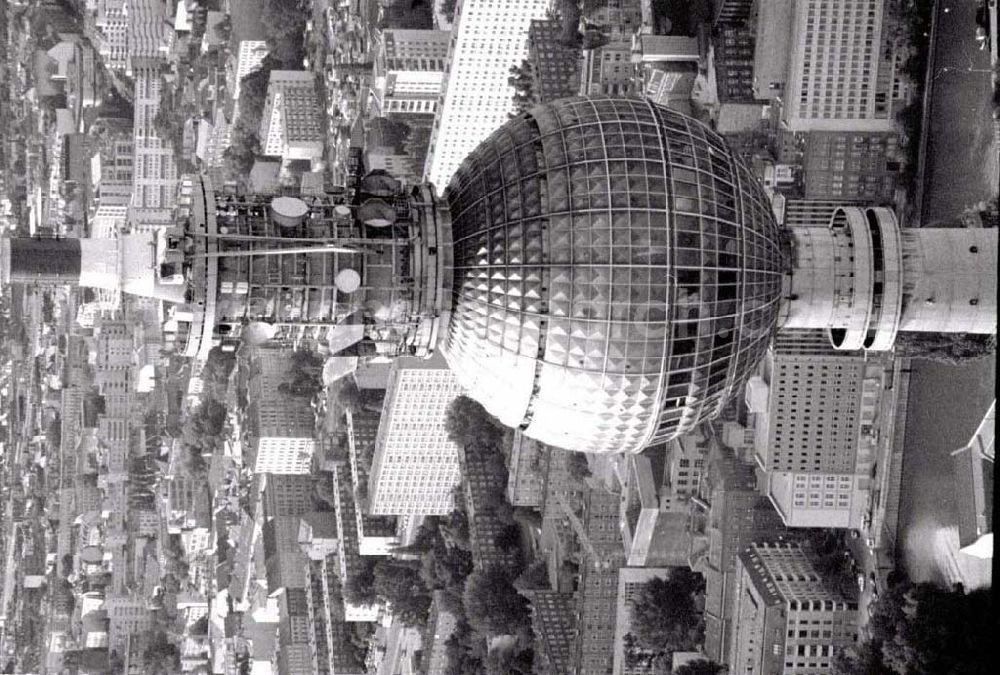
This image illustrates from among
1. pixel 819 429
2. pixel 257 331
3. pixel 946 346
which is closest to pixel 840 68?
pixel 946 346

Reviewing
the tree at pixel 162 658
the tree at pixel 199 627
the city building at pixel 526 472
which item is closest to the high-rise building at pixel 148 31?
the tree at pixel 199 627

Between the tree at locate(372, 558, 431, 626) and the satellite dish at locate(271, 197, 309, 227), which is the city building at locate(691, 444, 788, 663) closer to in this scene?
the tree at locate(372, 558, 431, 626)

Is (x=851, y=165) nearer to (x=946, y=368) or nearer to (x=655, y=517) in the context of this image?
(x=946, y=368)

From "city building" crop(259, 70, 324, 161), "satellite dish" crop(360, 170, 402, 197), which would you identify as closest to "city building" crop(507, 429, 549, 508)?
"city building" crop(259, 70, 324, 161)

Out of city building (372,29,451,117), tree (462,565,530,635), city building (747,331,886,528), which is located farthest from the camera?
city building (372,29,451,117)

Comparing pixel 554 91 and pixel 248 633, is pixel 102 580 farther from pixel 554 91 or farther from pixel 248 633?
pixel 554 91

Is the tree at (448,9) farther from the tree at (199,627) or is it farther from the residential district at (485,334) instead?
the tree at (199,627)

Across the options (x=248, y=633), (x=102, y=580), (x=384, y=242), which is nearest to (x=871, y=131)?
(x=384, y=242)
